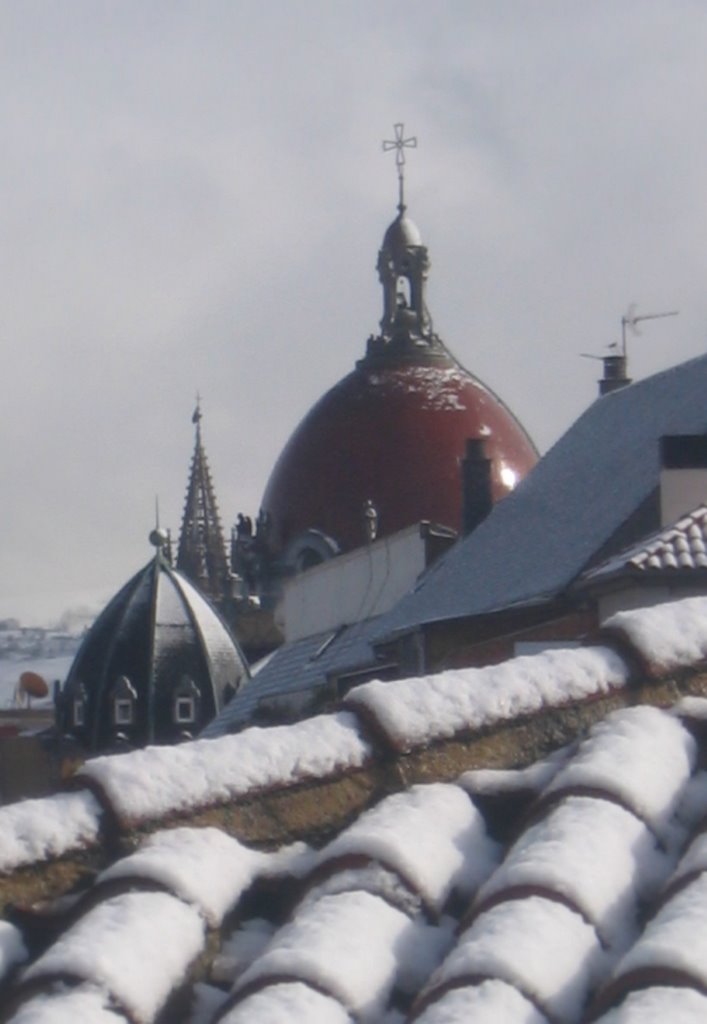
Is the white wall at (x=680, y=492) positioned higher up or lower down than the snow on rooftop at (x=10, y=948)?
higher up

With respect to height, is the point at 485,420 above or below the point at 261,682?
above

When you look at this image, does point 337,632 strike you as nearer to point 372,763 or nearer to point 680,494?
point 680,494

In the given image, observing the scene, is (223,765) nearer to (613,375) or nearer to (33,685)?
(613,375)

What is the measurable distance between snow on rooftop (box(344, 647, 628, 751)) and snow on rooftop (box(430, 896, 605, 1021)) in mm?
1290

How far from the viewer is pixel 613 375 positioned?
3862 centimetres

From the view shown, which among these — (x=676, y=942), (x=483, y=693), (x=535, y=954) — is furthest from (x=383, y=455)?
(x=676, y=942)

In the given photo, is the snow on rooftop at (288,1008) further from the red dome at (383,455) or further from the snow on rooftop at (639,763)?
the red dome at (383,455)

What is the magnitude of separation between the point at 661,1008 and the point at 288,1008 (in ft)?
2.30

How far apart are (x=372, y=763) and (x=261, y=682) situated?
41.0 meters

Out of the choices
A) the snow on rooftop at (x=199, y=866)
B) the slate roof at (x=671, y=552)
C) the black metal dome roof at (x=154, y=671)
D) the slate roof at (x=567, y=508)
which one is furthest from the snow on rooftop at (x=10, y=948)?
the black metal dome roof at (x=154, y=671)

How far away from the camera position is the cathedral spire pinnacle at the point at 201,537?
3529 inches

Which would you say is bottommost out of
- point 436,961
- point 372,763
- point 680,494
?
point 436,961

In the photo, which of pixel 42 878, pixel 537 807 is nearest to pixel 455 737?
pixel 537 807

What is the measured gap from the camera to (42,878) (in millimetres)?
5562
